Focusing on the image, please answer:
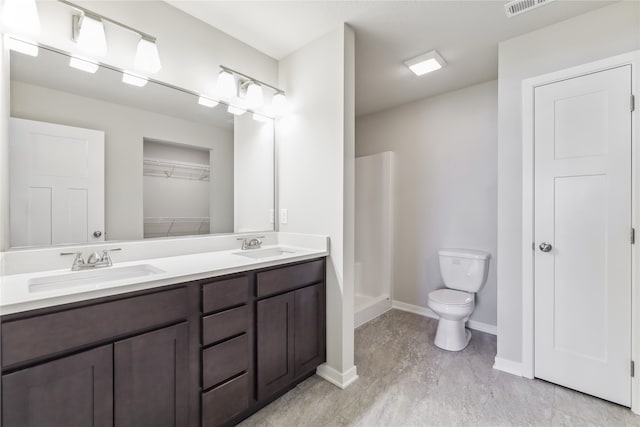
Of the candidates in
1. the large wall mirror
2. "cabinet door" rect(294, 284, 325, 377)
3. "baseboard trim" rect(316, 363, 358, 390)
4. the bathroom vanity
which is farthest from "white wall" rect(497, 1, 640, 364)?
the large wall mirror

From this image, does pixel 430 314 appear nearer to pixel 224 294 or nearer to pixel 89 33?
pixel 224 294

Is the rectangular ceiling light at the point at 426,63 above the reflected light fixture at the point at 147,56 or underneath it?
above

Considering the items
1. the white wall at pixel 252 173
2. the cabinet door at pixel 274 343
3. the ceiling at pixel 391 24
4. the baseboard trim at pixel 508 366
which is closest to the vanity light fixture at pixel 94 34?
the ceiling at pixel 391 24

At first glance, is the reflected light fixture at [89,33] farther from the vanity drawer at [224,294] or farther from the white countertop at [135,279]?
the vanity drawer at [224,294]

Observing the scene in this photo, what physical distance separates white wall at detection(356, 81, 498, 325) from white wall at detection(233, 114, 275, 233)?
5.44 feet

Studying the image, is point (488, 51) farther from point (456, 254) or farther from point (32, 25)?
point (32, 25)

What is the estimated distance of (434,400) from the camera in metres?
1.74

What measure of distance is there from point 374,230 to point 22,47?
314cm

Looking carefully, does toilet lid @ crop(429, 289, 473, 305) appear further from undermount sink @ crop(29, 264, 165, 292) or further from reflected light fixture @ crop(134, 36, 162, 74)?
reflected light fixture @ crop(134, 36, 162, 74)

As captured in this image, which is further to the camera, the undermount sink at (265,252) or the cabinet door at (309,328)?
the undermount sink at (265,252)

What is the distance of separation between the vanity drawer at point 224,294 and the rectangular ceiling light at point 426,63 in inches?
85.3

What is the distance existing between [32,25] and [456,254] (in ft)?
10.5

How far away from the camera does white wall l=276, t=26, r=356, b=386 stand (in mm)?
1940

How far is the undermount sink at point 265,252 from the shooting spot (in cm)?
201
